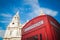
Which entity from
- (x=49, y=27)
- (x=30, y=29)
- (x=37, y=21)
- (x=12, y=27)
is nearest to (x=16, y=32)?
(x=12, y=27)

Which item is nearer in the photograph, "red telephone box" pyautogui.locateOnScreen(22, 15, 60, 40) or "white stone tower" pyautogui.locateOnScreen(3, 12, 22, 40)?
→ "red telephone box" pyautogui.locateOnScreen(22, 15, 60, 40)

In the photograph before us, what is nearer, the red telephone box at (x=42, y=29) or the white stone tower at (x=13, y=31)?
the red telephone box at (x=42, y=29)

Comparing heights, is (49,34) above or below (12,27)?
below

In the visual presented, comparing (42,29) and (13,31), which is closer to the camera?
(42,29)

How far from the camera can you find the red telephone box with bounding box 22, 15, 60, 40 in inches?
158

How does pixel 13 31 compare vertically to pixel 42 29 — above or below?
above

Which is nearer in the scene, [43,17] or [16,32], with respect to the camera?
[43,17]

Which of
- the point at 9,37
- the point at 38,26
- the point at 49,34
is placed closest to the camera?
the point at 49,34

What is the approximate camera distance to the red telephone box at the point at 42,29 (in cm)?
402

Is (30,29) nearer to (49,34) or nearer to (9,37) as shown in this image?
(49,34)

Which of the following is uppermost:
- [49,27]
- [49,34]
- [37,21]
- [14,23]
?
[14,23]

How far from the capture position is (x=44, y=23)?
4.13m

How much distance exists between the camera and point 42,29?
4.12 meters

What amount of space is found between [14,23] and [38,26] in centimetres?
231
